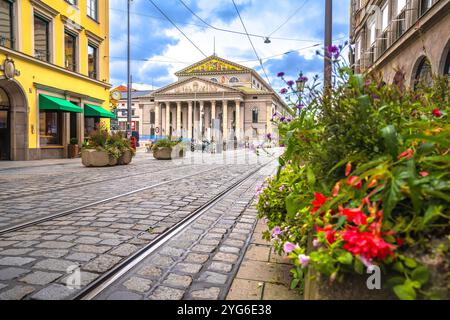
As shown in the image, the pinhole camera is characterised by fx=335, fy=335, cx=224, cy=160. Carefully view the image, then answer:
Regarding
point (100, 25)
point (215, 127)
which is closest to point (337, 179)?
point (100, 25)

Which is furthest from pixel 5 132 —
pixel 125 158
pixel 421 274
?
pixel 421 274

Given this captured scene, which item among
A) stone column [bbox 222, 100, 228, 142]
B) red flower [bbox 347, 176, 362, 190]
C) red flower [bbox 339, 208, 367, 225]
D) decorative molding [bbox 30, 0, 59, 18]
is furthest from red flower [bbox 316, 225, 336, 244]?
stone column [bbox 222, 100, 228, 142]

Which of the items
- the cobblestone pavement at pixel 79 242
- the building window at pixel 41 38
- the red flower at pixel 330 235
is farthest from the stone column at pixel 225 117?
the red flower at pixel 330 235

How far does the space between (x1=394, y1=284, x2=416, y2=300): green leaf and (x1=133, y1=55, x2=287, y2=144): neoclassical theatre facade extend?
70353 millimetres

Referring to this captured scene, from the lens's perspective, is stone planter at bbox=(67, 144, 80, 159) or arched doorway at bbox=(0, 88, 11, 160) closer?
arched doorway at bbox=(0, 88, 11, 160)

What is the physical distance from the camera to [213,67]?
82.9 meters

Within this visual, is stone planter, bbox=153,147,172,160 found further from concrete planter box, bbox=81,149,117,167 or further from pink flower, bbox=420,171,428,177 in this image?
pink flower, bbox=420,171,428,177

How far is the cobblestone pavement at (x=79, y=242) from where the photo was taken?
2.30 m

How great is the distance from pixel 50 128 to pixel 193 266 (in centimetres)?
1821

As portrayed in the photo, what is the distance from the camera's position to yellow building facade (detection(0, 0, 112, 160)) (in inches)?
593

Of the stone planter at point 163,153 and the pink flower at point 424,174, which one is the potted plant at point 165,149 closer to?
the stone planter at point 163,153

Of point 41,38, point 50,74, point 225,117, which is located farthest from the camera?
point 225,117

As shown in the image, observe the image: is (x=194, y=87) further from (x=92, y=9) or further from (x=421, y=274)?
(x=421, y=274)

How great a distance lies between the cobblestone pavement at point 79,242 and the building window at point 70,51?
16.3 m
